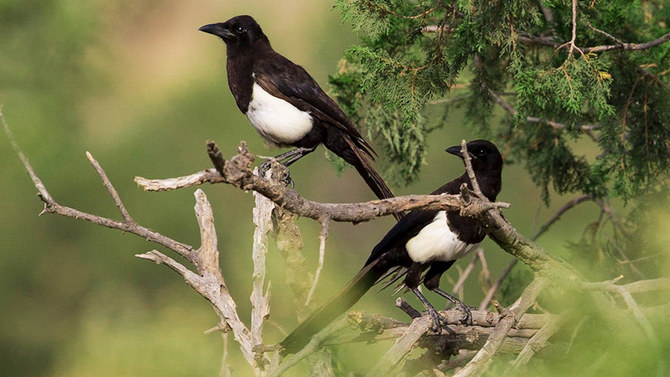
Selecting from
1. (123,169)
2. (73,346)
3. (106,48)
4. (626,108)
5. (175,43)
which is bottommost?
(626,108)

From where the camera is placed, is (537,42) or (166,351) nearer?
(537,42)

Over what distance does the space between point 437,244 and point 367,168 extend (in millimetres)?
416

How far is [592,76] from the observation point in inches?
105

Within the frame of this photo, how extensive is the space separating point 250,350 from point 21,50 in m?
9.28

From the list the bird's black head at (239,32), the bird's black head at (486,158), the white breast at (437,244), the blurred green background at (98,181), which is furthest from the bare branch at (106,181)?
the blurred green background at (98,181)

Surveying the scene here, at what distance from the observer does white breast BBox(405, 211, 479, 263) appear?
284 centimetres

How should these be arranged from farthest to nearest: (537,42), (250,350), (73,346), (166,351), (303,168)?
(303,168)
(73,346)
(166,351)
(537,42)
(250,350)

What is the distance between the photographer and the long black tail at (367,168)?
3041 millimetres

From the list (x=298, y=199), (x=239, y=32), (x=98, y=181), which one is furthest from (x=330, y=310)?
(x=98, y=181)

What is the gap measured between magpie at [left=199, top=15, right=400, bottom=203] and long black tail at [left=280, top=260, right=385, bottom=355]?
454 millimetres

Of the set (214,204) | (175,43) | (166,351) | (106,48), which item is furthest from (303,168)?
(175,43)

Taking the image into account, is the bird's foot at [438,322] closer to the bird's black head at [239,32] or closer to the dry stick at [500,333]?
the dry stick at [500,333]

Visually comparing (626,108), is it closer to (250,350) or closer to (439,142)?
(250,350)

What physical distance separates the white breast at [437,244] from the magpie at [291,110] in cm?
40
